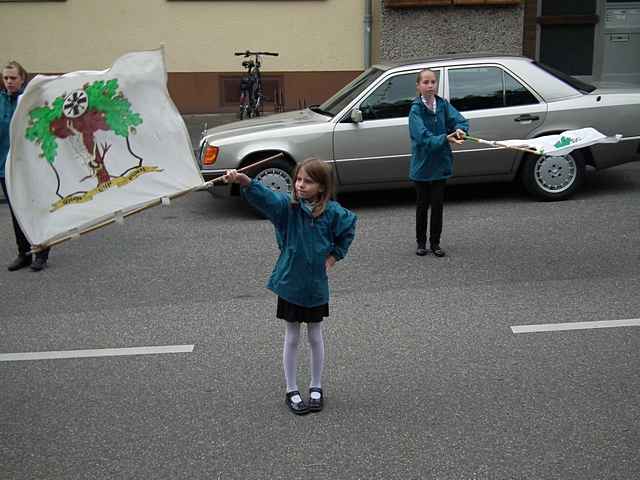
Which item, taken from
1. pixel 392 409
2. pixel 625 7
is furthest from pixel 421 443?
pixel 625 7

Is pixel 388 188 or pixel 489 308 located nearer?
pixel 489 308

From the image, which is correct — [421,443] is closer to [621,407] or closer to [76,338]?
[621,407]

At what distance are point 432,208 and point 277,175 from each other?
7.18 ft

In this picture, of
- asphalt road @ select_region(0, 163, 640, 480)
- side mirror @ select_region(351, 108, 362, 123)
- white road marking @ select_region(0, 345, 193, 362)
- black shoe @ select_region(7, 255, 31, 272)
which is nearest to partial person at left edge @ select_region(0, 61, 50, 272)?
black shoe @ select_region(7, 255, 31, 272)

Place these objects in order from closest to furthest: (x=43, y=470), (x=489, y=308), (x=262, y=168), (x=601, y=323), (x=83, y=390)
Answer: (x=43, y=470)
(x=83, y=390)
(x=601, y=323)
(x=489, y=308)
(x=262, y=168)

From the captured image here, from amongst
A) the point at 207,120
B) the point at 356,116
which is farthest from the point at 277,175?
the point at 207,120

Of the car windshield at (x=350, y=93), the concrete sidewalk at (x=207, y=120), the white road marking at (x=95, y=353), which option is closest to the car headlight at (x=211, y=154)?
the car windshield at (x=350, y=93)

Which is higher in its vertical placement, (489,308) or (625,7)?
(625,7)

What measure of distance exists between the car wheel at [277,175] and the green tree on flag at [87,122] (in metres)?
4.74

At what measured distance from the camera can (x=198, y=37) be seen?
15.9m

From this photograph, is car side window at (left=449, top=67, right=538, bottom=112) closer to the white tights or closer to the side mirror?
the side mirror

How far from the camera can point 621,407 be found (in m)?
4.78

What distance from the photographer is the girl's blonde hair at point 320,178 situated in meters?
4.53

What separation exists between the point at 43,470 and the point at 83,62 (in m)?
12.7
